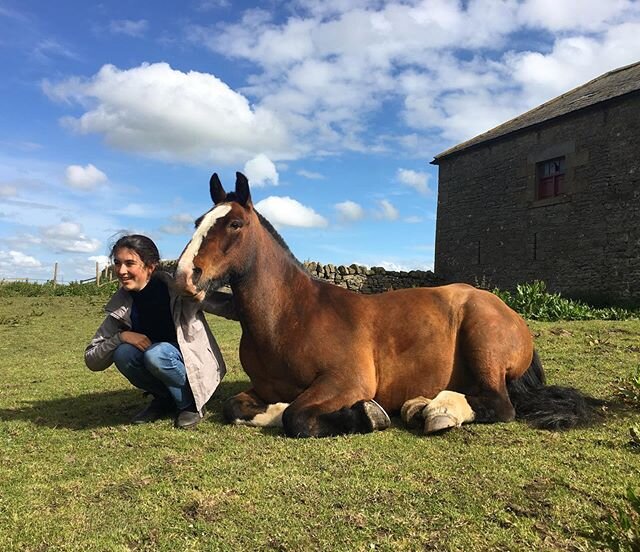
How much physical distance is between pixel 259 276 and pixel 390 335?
1.17 metres

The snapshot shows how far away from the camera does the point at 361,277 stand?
62.1 ft

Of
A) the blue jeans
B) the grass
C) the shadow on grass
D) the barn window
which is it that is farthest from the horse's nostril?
the barn window

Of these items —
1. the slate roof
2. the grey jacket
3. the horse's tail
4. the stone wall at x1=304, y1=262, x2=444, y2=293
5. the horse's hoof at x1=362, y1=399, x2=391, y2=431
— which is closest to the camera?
the horse's hoof at x1=362, y1=399, x2=391, y2=431

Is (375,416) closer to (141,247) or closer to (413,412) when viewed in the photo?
(413,412)

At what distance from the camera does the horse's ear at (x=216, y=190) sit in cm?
424

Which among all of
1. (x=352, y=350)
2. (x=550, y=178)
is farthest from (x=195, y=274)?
(x=550, y=178)

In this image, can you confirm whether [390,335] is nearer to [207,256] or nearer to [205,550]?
[207,256]

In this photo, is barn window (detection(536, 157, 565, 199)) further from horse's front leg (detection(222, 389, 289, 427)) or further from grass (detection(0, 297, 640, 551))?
horse's front leg (detection(222, 389, 289, 427))

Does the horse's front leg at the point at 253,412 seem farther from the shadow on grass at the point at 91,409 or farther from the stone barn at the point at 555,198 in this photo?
the stone barn at the point at 555,198

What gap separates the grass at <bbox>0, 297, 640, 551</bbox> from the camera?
235 cm

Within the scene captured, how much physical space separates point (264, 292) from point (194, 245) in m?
0.72

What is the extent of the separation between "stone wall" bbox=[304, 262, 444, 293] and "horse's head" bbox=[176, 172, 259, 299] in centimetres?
1311

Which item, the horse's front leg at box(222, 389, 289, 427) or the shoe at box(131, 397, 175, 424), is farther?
the shoe at box(131, 397, 175, 424)

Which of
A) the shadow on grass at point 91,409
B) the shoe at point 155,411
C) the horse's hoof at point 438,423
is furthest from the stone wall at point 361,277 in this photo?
the horse's hoof at point 438,423
